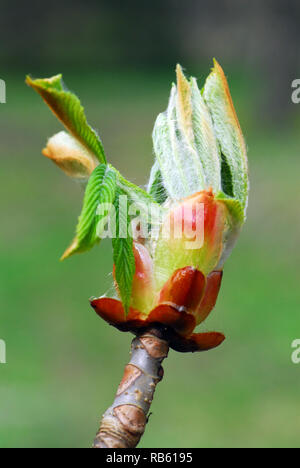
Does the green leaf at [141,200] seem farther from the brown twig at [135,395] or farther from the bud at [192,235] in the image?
the brown twig at [135,395]

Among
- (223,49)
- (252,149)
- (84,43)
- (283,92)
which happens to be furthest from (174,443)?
(84,43)

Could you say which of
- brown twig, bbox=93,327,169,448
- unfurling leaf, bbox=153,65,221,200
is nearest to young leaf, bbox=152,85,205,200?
unfurling leaf, bbox=153,65,221,200

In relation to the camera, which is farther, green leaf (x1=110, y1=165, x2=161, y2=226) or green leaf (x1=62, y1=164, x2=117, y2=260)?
green leaf (x1=110, y1=165, x2=161, y2=226)

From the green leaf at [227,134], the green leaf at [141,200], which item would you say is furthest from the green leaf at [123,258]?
the green leaf at [227,134]

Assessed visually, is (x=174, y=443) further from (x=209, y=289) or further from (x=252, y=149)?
(x=252, y=149)

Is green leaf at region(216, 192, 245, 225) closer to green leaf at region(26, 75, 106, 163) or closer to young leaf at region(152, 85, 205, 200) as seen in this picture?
young leaf at region(152, 85, 205, 200)

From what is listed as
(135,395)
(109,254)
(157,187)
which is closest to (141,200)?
(157,187)
